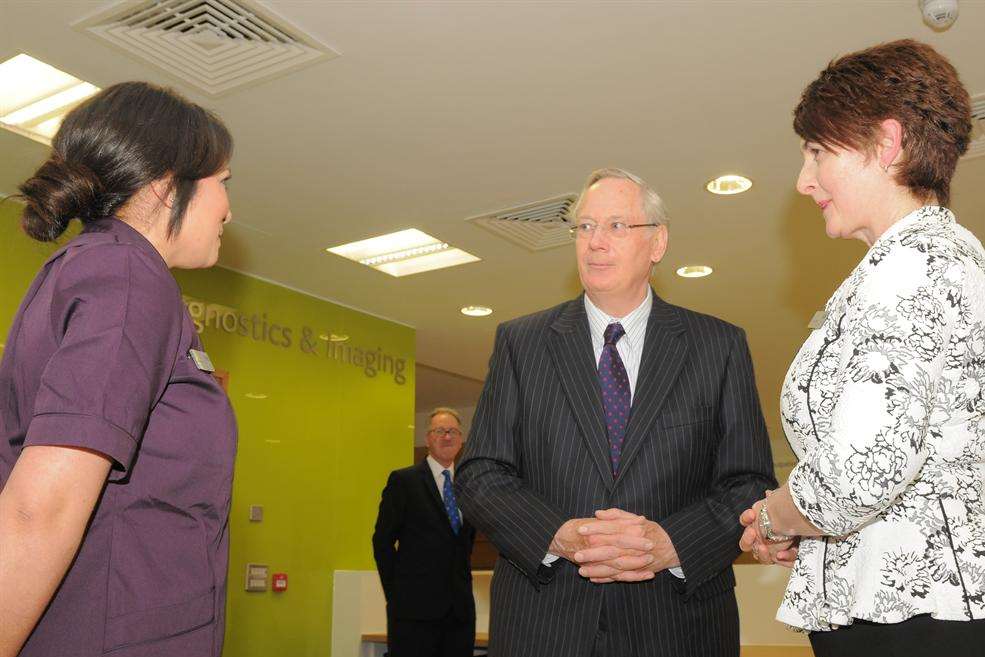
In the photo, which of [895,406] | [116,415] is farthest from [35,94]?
[895,406]

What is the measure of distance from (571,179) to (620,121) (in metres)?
0.76

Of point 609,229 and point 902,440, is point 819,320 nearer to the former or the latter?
point 902,440

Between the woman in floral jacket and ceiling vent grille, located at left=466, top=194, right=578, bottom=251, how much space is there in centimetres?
433

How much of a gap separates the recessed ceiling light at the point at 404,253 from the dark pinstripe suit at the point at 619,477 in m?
4.33

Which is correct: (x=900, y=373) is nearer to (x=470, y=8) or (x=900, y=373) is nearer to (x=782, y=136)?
(x=470, y=8)

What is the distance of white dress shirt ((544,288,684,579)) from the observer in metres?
2.40

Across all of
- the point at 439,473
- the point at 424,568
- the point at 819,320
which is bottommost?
the point at 424,568

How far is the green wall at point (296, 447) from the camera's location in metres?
6.89

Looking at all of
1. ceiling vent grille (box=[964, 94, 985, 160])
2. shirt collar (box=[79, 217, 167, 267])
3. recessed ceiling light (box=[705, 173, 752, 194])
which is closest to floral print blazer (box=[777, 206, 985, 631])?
shirt collar (box=[79, 217, 167, 267])

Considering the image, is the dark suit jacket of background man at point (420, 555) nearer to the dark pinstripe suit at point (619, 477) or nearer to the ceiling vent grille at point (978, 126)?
the ceiling vent grille at point (978, 126)

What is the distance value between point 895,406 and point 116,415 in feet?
3.43

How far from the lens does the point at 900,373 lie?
4.31 ft

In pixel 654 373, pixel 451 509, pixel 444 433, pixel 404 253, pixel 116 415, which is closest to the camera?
pixel 116 415

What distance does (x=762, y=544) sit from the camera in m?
1.68
